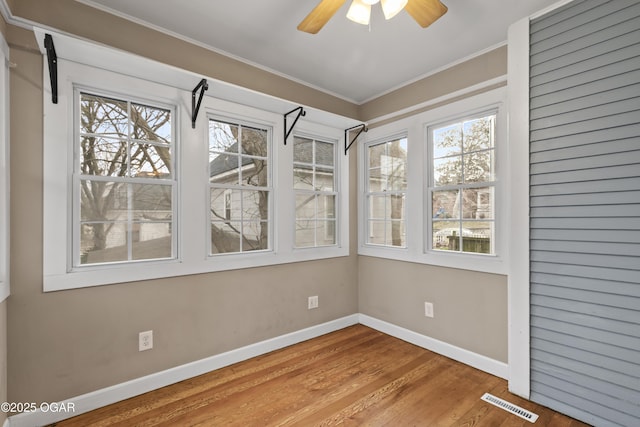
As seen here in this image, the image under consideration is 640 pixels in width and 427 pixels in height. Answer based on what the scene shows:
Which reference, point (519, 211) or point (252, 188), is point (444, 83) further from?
point (252, 188)

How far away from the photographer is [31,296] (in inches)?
72.6

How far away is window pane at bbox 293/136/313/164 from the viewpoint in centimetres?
319

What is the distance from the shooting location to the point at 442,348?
2.81m

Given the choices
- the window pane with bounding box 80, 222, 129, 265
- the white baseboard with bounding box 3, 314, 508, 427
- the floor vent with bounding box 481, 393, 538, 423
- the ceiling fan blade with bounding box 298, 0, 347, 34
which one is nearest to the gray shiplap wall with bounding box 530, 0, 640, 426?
the floor vent with bounding box 481, 393, 538, 423

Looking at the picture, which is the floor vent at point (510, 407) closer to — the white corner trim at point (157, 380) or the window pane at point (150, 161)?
the white corner trim at point (157, 380)

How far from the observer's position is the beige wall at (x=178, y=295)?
72.0 inches

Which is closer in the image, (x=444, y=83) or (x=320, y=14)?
(x=320, y=14)

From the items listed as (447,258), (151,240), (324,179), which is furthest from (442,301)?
(151,240)

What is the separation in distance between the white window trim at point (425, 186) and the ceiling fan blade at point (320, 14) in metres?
1.53

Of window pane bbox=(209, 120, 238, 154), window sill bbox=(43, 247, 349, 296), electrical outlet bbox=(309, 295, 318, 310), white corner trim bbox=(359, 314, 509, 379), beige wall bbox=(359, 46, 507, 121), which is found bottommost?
white corner trim bbox=(359, 314, 509, 379)

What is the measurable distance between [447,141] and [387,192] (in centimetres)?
82

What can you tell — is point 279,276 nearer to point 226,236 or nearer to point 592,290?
point 226,236

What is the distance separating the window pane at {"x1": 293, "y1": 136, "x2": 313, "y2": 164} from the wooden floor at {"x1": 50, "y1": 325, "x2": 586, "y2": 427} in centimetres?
194

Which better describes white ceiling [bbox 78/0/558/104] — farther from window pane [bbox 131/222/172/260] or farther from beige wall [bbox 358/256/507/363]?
beige wall [bbox 358/256/507/363]
